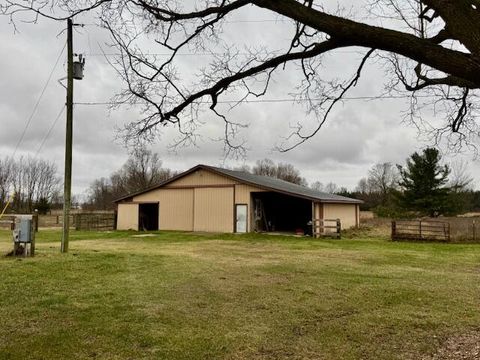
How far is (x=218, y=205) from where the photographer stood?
26.7 meters

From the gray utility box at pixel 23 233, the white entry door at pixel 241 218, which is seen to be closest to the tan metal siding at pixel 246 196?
the white entry door at pixel 241 218

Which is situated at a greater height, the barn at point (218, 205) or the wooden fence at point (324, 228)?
the barn at point (218, 205)

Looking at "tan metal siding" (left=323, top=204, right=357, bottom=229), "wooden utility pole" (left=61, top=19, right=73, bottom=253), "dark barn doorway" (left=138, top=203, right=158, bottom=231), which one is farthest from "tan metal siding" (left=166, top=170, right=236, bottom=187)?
"wooden utility pole" (left=61, top=19, right=73, bottom=253)

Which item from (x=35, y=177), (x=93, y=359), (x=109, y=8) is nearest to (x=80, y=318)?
(x=93, y=359)

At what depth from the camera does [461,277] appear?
10.2m

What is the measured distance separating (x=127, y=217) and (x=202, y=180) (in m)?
6.60

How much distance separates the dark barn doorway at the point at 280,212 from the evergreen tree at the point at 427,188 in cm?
1389

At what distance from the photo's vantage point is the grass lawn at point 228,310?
4785mm

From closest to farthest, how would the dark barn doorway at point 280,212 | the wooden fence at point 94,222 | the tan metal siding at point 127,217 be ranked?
the dark barn doorway at point 280,212 < the tan metal siding at point 127,217 < the wooden fence at point 94,222

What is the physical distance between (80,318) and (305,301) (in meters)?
3.39

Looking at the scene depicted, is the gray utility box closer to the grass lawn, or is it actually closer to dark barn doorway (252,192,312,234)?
the grass lawn

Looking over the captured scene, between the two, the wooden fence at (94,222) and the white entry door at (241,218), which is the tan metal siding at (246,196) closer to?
the white entry door at (241,218)

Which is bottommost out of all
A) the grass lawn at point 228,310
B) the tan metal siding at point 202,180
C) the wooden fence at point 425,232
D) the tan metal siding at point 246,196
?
the grass lawn at point 228,310

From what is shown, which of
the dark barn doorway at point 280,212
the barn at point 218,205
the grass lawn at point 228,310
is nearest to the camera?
the grass lawn at point 228,310
